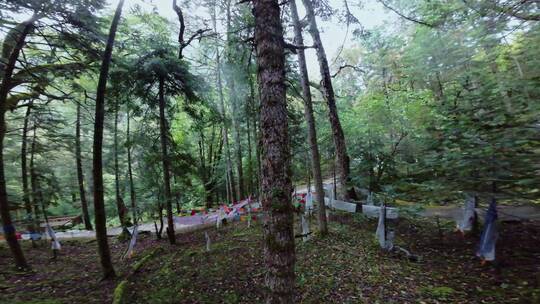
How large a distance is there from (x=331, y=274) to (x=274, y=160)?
443 cm

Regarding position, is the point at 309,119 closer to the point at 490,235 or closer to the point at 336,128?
the point at 336,128

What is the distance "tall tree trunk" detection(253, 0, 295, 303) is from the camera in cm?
257

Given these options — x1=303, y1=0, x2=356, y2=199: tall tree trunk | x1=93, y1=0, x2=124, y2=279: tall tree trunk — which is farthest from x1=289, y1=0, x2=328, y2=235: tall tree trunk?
x1=93, y1=0, x2=124, y2=279: tall tree trunk

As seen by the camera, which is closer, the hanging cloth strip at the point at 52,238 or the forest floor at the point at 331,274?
the forest floor at the point at 331,274

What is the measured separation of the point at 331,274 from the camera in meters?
6.00

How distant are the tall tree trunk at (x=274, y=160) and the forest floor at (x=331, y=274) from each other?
9.42 feet

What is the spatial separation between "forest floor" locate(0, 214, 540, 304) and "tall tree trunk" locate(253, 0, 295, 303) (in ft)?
9.42

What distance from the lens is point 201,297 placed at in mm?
5516

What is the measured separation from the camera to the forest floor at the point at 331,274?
511 centimetres

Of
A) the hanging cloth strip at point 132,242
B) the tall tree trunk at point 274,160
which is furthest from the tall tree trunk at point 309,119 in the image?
the hanging cloth strip at point 132,242

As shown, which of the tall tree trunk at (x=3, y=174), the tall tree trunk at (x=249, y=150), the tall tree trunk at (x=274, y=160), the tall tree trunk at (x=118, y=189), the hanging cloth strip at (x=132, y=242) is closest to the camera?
the tall tree trunk at (x=274, y=160)

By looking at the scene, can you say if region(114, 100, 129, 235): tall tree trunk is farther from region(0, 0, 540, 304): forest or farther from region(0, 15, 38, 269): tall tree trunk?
region(0, 15, 38, 269): tall tree trunk

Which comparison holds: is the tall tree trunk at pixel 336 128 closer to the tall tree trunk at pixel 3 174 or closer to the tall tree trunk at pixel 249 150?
the tall tree trunk at pixel 249 150

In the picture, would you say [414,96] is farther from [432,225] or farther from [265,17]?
[265,17]
